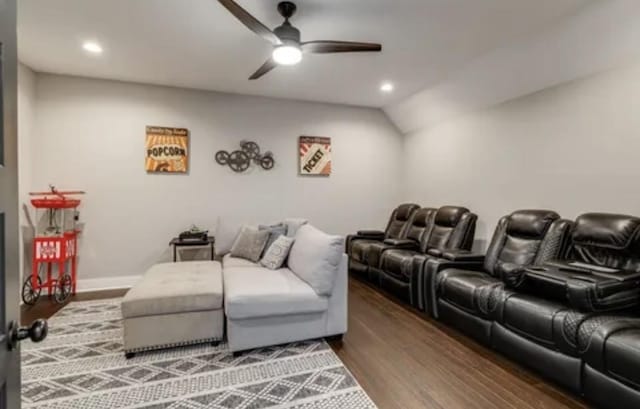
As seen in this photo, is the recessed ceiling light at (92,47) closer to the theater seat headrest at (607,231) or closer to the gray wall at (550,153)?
the gray wall at (550,153)

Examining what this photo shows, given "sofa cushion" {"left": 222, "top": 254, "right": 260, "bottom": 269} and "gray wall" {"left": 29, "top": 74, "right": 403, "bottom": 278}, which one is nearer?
"sofa cushion" {"left": 222, "top": 254, "right": 260, "bottom": 269}

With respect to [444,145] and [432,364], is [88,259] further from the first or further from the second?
[444,145]

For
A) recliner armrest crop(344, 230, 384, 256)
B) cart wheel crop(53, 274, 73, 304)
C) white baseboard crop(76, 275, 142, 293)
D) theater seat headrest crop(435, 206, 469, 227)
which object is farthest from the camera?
recliner armrest crop(344, 230, 384, 256)

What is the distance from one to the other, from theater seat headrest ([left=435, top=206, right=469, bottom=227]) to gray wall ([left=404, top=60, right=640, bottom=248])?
34 cm

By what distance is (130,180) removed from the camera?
448 cm

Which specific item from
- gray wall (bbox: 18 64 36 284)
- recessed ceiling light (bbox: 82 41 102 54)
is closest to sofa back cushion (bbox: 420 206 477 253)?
recessed ceiling light (bbox: 82 41 102 54)

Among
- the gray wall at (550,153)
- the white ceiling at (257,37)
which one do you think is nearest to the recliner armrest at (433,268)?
the gray wall at (550,153)

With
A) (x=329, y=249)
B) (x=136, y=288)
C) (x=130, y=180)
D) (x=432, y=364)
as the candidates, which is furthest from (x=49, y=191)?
(x=432, y=364)

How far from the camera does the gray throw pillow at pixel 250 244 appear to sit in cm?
381

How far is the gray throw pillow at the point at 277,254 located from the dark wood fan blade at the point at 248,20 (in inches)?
74.0

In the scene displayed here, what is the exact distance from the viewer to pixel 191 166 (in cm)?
473

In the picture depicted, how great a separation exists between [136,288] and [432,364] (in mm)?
2335

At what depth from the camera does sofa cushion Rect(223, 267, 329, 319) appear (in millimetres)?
2527

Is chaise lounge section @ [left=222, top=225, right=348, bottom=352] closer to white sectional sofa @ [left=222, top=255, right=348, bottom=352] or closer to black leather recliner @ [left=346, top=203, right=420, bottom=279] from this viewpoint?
white sectional sofa @ [left=222, top=255, right=348, bottom=352]
